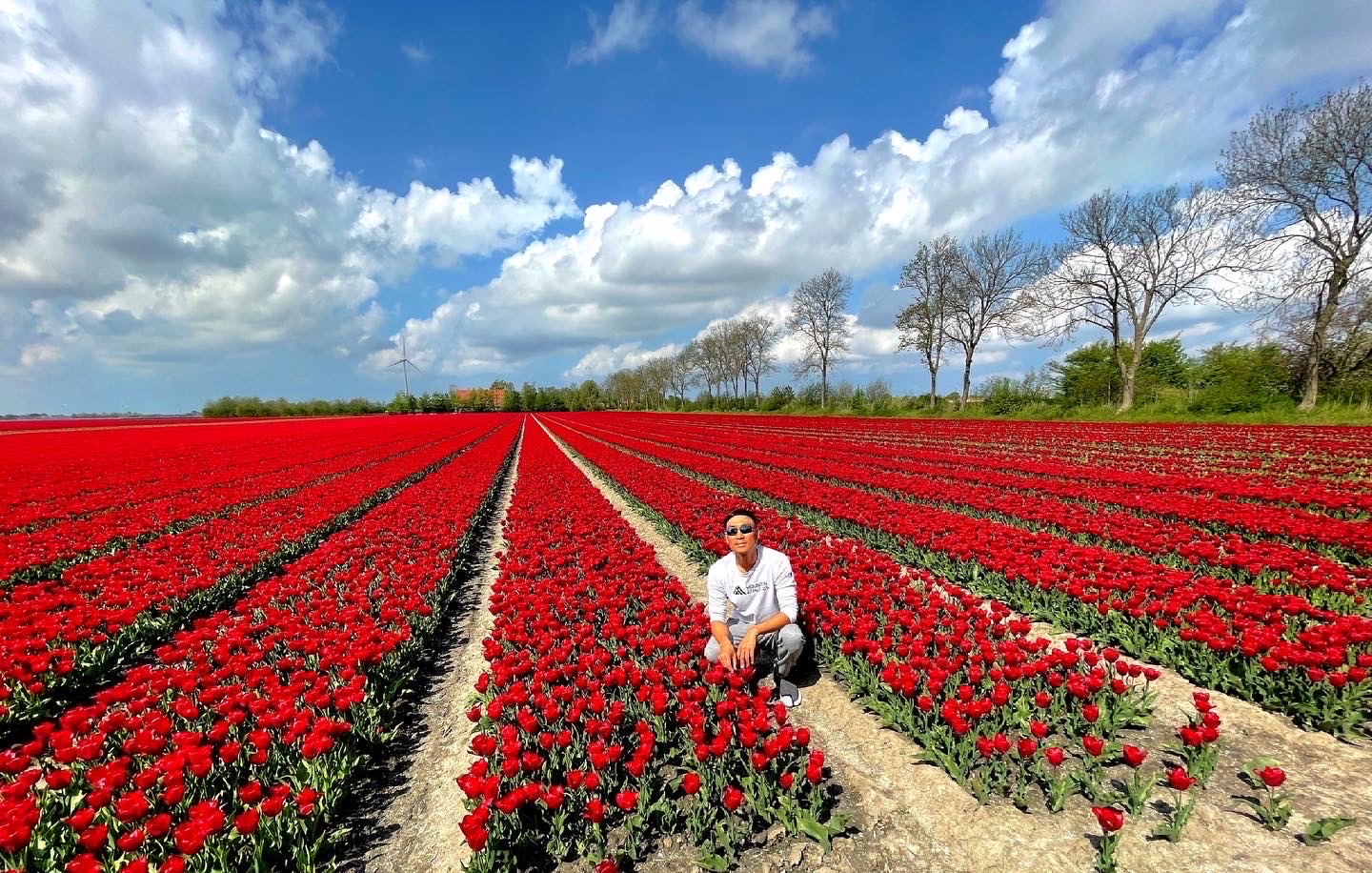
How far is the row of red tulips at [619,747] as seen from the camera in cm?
308

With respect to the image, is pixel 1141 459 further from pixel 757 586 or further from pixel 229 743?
pixel 229 743

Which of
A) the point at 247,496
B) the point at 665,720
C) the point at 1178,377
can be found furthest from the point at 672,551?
the point at 1178,377

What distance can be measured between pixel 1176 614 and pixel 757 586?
410 centimetres

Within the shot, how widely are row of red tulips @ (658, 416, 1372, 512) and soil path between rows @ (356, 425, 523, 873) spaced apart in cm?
1320

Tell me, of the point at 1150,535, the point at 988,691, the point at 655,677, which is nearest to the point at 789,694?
the point at 655,677

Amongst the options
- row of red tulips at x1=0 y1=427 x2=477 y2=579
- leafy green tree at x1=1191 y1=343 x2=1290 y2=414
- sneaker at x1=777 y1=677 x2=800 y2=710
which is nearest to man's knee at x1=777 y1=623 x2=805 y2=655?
sneaker at x1=777 y1=677 x2=800 y2=710

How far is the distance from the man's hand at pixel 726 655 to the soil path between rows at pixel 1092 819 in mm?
939

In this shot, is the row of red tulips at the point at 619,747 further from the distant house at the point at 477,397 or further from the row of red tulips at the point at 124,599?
the distant house at the point at 477,397

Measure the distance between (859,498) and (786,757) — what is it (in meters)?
7.80

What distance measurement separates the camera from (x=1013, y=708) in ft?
13.5

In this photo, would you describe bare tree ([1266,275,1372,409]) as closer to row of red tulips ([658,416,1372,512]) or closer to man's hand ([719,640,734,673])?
row of red tulips ([658,416,1372,512])

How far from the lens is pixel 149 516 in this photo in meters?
11.7

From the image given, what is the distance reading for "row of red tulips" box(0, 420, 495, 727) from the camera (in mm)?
4758

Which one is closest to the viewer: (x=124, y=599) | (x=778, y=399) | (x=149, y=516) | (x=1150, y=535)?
(x=124, y=599)
